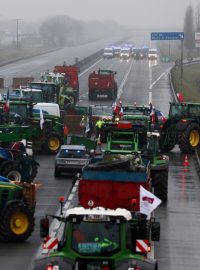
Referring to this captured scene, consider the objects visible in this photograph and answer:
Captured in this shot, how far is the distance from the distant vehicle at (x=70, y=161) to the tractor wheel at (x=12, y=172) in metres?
4.14

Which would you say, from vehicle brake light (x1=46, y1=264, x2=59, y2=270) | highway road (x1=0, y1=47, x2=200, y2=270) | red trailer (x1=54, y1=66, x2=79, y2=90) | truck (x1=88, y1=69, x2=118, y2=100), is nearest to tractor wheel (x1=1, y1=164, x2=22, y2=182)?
highway road (x1=0, y1=47, x2=200, y2=270)

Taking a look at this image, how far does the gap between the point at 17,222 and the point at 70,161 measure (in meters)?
12.7

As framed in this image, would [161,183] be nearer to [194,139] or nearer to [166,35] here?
[194,139]

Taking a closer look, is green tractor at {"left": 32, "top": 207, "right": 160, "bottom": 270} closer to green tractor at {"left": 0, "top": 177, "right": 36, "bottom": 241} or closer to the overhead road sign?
green tractor at {"left": 0, "top": 177, "right": 36, "bottom": 241}

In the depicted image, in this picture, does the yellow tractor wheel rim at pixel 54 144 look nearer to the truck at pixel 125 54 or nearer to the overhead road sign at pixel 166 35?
the overhead road sign at pixel 166 35

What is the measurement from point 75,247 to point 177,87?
72915 millimetres

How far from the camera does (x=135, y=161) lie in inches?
1018

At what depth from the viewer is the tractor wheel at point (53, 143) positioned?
Result: 4353 centimetres

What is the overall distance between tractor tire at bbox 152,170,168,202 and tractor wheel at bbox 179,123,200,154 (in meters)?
14.1

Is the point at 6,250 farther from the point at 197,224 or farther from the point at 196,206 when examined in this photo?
the point at 196,206

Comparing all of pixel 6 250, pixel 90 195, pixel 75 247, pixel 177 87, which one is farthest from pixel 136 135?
pixel 177 87

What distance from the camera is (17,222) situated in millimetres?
22938

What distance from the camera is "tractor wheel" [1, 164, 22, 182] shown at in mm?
31219

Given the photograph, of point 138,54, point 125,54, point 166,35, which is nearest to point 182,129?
point 166,35
